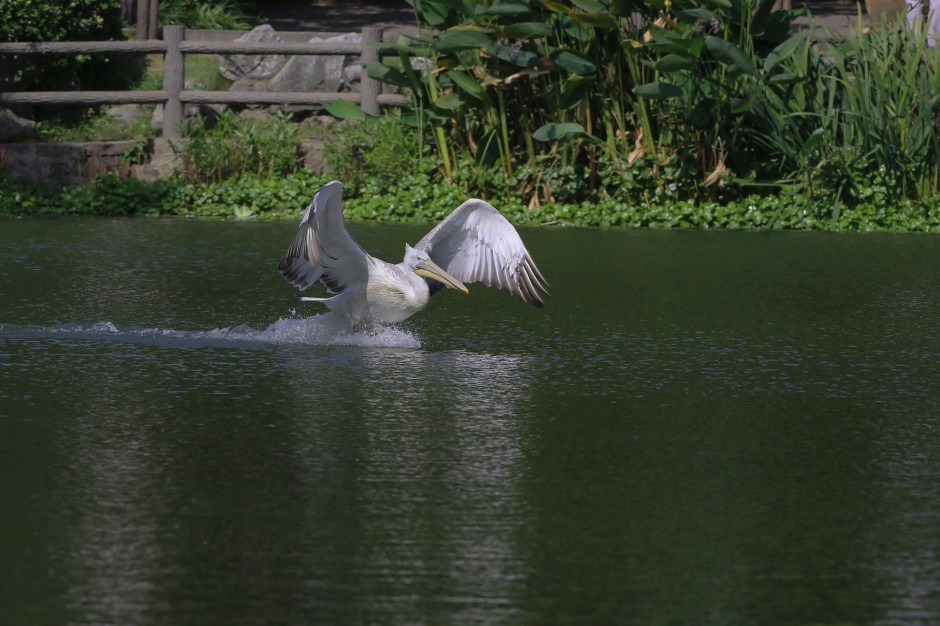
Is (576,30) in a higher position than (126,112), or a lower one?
higher

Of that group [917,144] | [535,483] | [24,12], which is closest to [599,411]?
[535,483]

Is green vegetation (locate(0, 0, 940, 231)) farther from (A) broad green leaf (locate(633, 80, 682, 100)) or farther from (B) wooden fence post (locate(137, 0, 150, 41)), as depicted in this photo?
(B) wooden fence post (locate(137, 0, 150, 41))

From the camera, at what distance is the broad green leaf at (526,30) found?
43.1 ft

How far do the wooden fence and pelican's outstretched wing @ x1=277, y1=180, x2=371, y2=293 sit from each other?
7.09m

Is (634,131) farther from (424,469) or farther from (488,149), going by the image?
(424,469)

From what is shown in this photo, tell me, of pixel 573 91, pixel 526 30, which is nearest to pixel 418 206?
pixel 573 91

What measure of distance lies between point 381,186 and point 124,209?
8.03ft

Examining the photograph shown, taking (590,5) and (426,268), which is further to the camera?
(590,5)

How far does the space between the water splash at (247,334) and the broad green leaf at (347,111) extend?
6.75m

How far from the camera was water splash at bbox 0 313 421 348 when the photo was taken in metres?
8.06

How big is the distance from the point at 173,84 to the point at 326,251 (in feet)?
26.0

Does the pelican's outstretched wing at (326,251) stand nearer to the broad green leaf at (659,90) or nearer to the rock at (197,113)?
the broad green leaf at (659,90)

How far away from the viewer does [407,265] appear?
839 cm

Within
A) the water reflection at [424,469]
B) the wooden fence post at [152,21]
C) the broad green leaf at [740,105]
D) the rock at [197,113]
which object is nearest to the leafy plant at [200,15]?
the wooden fence post at [152,21]
